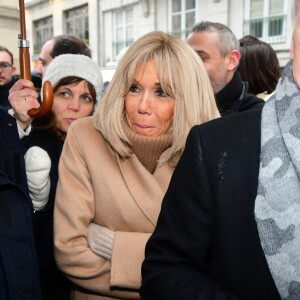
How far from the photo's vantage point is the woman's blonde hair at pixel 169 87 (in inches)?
62.2

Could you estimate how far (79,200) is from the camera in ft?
4.86

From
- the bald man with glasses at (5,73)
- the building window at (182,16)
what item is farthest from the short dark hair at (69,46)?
the building window at (182,16)

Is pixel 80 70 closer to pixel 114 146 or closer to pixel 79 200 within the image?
pixel 114 146

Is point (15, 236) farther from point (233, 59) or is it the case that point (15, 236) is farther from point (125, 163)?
point (233, 59)

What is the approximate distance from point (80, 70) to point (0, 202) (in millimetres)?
1016

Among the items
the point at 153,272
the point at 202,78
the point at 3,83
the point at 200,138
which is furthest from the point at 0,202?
the point at 3,83

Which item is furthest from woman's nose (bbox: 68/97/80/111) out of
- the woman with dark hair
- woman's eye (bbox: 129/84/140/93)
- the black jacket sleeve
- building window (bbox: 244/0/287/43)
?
building window (bbox: 244/0/287/43)

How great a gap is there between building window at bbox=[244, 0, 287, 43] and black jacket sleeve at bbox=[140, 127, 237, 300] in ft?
33.4

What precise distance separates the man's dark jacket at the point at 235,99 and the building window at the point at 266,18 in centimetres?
852

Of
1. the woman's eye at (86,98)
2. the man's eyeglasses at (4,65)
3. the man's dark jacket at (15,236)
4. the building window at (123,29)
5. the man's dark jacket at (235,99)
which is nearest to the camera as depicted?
the man's dark jacket at (15,236)

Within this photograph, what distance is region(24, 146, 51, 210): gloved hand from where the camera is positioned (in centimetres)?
159

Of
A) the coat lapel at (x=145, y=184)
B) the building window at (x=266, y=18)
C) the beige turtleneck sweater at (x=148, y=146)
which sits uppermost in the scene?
the building window at (x=266, y=18)

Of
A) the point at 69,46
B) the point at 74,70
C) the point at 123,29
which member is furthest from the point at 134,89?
the point at 123,29

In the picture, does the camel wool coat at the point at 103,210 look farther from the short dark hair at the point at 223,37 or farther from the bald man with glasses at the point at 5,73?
the bald man with glasses at the point at 5,73
